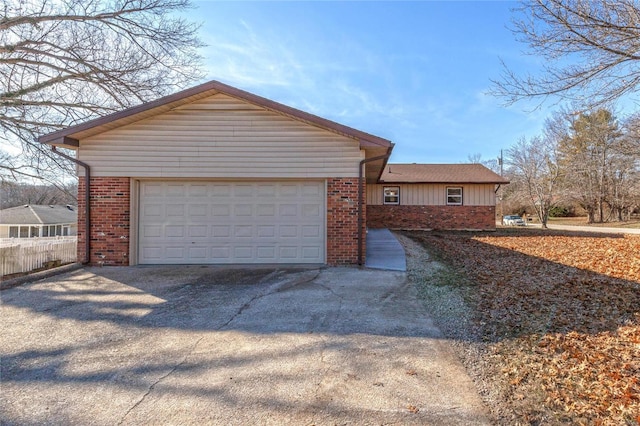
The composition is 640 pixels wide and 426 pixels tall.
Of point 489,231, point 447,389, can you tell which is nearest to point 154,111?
point 447,389

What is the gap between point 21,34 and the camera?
981cm

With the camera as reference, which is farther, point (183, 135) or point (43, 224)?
point (43, 224)

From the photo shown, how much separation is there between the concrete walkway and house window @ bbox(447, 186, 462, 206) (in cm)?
733

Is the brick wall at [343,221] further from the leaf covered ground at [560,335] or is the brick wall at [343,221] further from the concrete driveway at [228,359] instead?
the leaf covered ground at [560,335]

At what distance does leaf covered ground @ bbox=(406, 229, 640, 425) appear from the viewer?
2.52 m

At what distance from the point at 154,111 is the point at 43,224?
2622 cm

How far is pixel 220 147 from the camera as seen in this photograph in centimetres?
770

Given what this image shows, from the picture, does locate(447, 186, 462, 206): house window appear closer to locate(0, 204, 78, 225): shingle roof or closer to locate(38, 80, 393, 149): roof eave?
locate(38, 80, 393, 149): roof eave

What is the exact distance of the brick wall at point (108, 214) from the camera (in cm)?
770

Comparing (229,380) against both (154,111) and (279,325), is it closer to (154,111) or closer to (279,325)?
(279,325)

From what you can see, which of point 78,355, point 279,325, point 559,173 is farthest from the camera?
point 559,173

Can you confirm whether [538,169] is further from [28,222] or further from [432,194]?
[28,222]

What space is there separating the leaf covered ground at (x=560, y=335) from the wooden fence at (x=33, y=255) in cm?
949

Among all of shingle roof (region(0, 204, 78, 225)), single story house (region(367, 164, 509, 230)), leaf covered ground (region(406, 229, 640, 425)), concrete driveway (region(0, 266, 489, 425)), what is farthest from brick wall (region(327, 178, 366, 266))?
shingle roof (region(0, 204, 78, 225))
